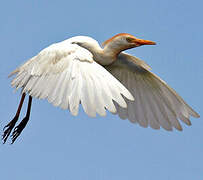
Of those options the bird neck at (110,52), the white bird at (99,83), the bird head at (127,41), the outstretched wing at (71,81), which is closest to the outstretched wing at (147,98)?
the white bird at (99,83)

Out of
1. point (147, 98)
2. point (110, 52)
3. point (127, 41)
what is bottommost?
point (147, 98)

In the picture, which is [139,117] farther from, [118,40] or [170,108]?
[118,40]

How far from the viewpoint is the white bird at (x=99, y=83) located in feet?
27.1

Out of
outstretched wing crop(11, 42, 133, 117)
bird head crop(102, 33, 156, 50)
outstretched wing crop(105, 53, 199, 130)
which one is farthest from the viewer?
outstretched wing crop(105, 53, 199, 130)

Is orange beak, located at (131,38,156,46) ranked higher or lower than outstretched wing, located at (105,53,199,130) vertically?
higher

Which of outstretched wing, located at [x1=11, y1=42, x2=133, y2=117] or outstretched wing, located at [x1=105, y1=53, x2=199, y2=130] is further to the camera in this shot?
outstretched wing, located at [x1=105, y1=53, x2=199, y2=130]

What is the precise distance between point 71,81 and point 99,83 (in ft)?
1.50

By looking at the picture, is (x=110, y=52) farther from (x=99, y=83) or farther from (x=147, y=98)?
(x=99, y=83)

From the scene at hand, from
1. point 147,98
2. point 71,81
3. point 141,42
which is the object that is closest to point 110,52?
point 141,42

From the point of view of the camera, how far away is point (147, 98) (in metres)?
11.3

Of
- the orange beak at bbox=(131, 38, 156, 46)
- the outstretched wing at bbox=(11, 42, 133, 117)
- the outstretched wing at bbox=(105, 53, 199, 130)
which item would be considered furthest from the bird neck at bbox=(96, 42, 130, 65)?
the outstretched wing at bbox=(11, 42, 133, 117)

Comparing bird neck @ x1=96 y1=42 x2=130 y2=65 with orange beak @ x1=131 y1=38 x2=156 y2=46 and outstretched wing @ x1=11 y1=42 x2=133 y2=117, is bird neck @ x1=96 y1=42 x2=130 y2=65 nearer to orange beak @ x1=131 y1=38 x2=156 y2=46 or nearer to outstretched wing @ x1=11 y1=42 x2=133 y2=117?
orange beak @ x1=131 y1=38 x2=156 y2=46

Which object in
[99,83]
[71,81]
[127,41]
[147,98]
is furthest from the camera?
[147,98]

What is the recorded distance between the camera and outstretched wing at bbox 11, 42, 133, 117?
322 inches
